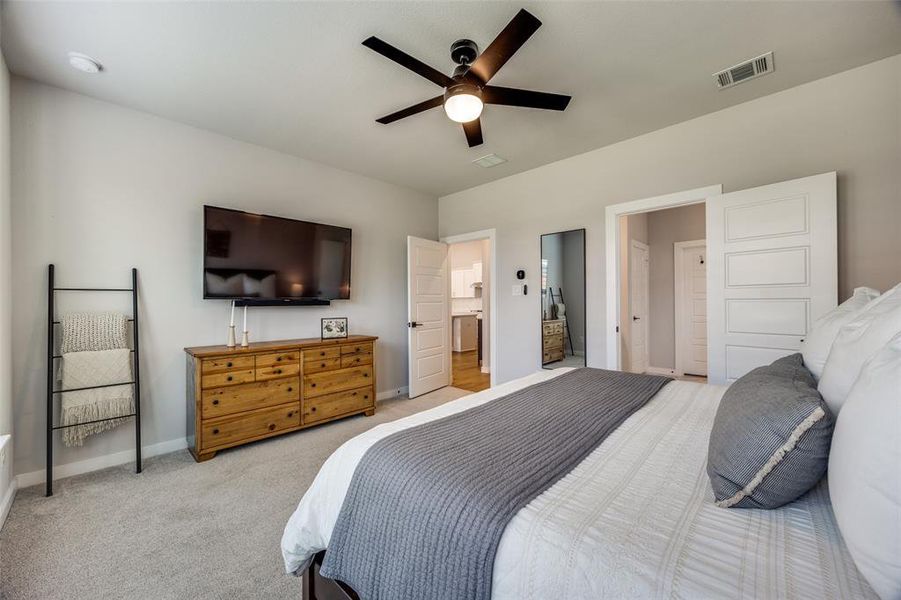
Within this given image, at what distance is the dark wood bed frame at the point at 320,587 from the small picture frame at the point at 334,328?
2.52 metres

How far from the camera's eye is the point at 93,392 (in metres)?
2.48

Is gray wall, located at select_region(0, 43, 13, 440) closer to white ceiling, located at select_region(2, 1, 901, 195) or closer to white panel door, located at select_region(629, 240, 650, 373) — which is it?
white ceiling, located at select_region(2, 1, 901, 195)

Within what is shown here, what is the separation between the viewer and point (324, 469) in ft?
4.16

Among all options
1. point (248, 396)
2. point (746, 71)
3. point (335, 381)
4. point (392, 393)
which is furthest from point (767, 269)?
point (248, 396)

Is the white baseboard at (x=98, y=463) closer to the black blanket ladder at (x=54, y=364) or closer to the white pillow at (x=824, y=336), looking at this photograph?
the black blanket ladder at (x=54, y=364)

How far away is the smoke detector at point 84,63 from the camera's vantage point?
2145 mm

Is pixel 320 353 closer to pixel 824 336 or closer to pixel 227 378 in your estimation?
pixel 227 378

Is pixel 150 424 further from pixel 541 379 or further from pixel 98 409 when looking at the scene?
pixel 541 379

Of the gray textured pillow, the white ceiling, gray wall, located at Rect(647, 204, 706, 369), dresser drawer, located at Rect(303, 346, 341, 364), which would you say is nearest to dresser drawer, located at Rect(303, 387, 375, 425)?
dresser drawer, located at Rect(303, 346, 341, 364)

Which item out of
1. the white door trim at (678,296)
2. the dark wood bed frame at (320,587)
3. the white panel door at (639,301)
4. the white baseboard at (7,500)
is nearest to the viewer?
the dark wood bed frame at (320,587)

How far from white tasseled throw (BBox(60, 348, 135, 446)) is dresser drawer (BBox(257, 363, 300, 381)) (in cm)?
86

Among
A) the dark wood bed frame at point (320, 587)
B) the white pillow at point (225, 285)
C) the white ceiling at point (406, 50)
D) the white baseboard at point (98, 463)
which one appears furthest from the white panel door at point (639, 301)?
the white baseboard at point (98, 463)

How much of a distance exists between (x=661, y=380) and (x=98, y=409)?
149 inches

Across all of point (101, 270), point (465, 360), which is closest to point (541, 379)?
point (101, 270)
